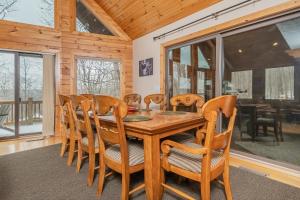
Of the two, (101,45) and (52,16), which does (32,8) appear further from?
(101,45)

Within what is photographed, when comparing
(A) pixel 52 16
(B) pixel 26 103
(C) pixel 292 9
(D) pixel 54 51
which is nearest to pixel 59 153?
(B) pixel 26 103

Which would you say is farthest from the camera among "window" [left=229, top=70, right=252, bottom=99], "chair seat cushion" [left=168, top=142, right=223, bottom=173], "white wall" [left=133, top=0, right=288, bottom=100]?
"window" [left=229, top=70, right=252, bottom=99]

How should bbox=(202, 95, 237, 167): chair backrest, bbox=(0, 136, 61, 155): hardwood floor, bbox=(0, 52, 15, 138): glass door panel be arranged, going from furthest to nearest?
1. bbox=(0, 52, 15, 138): glass door panel
2. bbox=(0, 136, 61, 155): hardwood floor
3. bbox=(202, 95, 237, 167): chair backrest

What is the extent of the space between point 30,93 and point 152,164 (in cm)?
400

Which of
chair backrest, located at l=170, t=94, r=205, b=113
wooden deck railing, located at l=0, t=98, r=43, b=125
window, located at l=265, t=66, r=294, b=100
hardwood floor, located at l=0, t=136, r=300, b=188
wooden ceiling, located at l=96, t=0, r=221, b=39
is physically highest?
wooden ceiling, located at l=96, t=0, r=221, b=39

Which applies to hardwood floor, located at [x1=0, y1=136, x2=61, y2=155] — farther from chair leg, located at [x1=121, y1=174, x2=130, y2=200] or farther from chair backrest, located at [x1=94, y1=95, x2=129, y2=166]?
chair leg, located at [x1=121, y1=174, x2=130, y2=200]

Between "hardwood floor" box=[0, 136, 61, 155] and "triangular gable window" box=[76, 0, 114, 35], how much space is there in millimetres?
2576

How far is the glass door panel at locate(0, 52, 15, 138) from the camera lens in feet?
13.0

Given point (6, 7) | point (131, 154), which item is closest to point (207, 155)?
point (131, 154)

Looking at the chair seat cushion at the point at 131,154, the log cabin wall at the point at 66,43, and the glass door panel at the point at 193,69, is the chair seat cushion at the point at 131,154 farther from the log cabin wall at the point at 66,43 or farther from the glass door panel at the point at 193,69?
the log cabin wall at the point at 66,43

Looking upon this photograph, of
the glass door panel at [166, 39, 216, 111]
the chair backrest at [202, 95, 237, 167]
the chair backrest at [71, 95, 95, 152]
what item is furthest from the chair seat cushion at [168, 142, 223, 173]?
the glass door panel at [166, 39, 216, 111]

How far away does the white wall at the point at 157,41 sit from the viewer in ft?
8.57

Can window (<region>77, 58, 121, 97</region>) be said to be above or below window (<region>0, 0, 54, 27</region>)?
below

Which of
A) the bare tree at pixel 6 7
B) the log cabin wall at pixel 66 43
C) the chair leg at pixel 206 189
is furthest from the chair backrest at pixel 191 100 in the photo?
the bare tree at pixel 6 7
